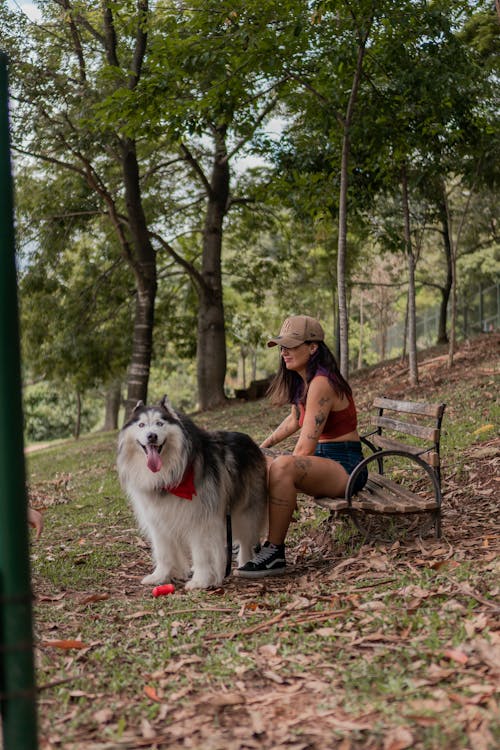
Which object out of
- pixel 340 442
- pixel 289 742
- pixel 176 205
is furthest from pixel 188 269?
pixel 289 742

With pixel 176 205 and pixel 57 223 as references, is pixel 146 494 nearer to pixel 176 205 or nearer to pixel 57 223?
pixel 57 223

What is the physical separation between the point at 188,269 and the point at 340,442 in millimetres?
13756

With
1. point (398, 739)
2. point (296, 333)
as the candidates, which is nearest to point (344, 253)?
point (296, 333)

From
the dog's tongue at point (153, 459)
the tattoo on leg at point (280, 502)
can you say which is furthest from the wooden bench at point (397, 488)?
the dog's tongue at point (153, 459)

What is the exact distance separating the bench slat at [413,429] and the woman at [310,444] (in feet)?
1.68

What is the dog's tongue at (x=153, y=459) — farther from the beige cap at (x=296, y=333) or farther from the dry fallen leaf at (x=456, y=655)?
the dry fallen leaf at (x=456, y=655)

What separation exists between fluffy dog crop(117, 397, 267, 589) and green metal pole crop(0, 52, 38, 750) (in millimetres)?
2669

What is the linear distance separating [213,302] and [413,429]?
1372 centimetres

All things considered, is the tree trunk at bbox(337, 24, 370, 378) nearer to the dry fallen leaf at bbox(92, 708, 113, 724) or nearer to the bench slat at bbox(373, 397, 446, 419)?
the bench slat at bbox(373, 397, 446, 419)

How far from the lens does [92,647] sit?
165 inches

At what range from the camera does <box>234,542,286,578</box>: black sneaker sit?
17.8 ft

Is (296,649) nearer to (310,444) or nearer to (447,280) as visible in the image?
(310,444)

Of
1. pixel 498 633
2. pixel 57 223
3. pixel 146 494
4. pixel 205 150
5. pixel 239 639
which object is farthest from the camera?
pixel 205 150

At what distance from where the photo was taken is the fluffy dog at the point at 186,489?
5.27 meters
